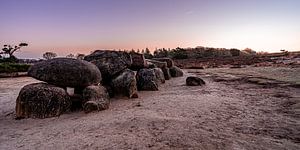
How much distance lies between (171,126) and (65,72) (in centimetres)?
466

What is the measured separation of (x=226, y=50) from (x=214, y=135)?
57421 millimetres

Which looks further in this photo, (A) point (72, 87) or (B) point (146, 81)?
(B) point (146, 81)

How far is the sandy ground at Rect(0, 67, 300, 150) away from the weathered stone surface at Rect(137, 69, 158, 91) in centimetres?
323

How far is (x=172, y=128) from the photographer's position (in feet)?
20.3

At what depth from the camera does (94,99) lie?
8805 mm

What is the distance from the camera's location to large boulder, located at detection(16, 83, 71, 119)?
789 centimetres

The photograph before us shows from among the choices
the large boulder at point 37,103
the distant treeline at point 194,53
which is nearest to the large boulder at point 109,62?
the large boulder at point 37,103

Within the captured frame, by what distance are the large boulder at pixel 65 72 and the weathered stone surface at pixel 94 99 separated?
1.72ft

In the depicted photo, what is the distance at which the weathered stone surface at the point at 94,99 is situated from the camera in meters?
8.38

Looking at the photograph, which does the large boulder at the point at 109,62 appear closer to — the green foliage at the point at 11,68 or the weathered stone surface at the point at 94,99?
the weathered stone surface at the point at 94,99

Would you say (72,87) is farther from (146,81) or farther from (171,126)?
(171,126)

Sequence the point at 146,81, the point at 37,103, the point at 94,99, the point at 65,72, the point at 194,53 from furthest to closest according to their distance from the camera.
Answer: the point at 194,53
the point at 146,81
the point at 65,72
the point at 94,99
the point at 37,103

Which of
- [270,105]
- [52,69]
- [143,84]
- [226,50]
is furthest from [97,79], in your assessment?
[226,50]

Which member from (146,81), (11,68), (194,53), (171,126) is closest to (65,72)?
(171,126)
